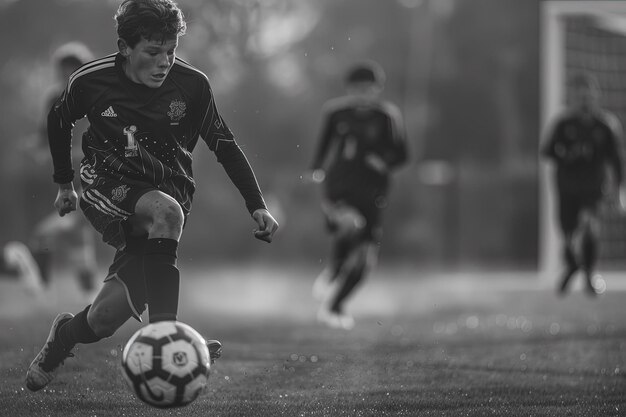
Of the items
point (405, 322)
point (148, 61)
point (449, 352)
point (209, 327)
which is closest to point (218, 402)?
point (148, 61)

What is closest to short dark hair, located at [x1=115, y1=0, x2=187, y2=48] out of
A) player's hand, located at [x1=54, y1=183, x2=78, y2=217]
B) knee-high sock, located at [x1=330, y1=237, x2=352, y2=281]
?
player's hand, located at [x1=54, y1=183, x2=78, y2=217]

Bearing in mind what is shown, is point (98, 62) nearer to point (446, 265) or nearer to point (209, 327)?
point (209, 327)

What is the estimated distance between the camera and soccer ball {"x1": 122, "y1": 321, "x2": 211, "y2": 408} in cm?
382

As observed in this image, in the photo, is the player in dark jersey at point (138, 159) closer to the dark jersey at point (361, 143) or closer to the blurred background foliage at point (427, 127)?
the dark jersey at point (361, 143)

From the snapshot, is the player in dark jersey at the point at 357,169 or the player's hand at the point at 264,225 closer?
the player's hand at the point at 264,225

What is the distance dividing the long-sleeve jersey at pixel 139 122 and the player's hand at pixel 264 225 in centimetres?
8

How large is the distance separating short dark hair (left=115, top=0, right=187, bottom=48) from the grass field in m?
1.33

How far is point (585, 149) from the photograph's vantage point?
433 inches

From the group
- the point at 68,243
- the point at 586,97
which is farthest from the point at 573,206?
the point at 68,243

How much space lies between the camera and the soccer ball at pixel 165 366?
382 cm

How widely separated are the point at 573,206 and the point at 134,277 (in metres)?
7.55

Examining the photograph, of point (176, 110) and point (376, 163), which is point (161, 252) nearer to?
point (176, 110)

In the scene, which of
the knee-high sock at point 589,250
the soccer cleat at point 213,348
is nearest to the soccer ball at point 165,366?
the soccer cleat at point 213,348

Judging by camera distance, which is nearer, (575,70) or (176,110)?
(176,110)
